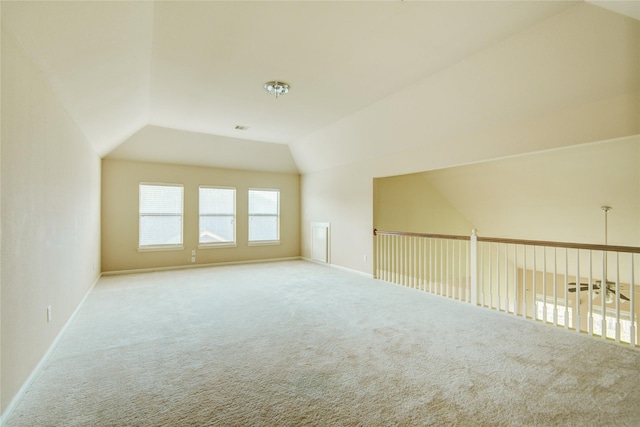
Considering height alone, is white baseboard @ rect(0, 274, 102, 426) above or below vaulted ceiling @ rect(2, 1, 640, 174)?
below

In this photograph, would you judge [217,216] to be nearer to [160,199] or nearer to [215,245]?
[215,245]

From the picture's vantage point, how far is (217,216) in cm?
699

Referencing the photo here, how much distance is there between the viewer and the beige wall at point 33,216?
5.87 ft

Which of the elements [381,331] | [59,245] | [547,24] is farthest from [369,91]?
[59,245]

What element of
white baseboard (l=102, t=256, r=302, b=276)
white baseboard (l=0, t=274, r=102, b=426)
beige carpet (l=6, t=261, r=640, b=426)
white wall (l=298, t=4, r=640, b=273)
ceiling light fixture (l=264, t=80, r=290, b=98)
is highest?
ceiling light fixture (l=264, t=80, r=290, b=98)

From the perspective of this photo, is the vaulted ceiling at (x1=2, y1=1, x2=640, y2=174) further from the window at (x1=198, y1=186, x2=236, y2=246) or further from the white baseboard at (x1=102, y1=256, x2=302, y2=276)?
the white baseboard at (x1=102, y1=256, x2=302, y2=276)

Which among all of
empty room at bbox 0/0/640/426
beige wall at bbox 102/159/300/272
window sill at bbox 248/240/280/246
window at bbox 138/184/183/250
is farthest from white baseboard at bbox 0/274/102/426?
window sill at bbox 248/240/280/246

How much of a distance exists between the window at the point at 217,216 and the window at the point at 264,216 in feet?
1.53

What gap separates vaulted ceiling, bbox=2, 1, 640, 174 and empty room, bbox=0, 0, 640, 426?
0.9 inches

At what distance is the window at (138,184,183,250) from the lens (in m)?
6.21

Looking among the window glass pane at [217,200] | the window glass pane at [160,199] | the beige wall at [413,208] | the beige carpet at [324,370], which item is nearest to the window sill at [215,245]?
the window glass pane at [217,200]

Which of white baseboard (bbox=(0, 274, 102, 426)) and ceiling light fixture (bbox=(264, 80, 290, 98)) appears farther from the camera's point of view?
ceiling light fixture (bbox=(264, 80, 290, 98))

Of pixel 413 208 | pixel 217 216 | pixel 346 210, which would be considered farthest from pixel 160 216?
pixel 413 208

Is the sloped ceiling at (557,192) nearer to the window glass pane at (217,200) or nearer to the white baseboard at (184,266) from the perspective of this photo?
the white baseboard at (184,266)
